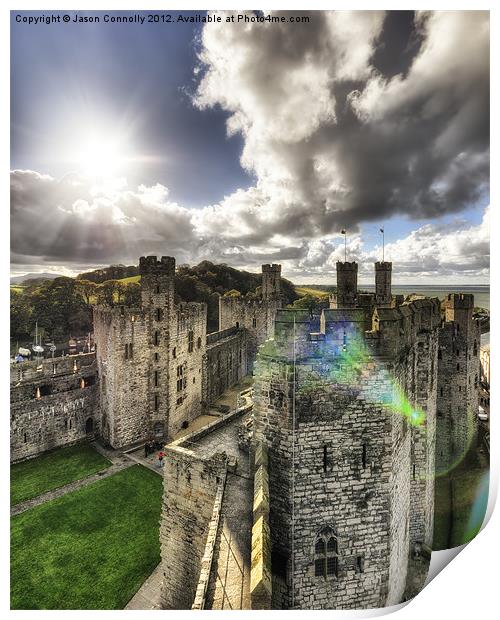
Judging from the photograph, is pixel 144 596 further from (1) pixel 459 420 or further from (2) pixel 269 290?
(2) pixel 269 290

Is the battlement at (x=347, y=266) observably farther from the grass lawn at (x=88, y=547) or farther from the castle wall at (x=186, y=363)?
the castle wall at (x=186, y=363)

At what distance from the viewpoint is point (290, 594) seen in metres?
4.37

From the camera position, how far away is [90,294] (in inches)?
551

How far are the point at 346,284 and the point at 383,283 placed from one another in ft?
2.73

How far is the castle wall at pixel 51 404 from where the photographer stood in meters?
11.8

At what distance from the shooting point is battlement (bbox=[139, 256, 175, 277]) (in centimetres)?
1329

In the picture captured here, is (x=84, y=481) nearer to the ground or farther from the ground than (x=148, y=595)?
farther from the ground

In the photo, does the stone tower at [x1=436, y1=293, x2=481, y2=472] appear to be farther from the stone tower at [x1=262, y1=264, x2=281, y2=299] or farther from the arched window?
the stone tower at [x1=262, y1=264, x2=281, y2=299]

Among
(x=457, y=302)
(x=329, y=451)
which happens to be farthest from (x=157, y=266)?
(x=329, y=451)

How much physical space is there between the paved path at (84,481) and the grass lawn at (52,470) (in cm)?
18

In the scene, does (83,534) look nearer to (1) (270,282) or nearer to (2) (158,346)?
(2) (158,346)

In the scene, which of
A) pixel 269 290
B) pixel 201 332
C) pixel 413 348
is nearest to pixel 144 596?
pixel 413 348

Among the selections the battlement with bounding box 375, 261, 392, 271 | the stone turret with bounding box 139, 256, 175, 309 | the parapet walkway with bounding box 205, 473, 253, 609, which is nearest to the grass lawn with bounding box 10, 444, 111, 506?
the stone turret with bounding box 139, 256, 175, 309

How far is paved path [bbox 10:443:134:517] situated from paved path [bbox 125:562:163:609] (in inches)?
157
